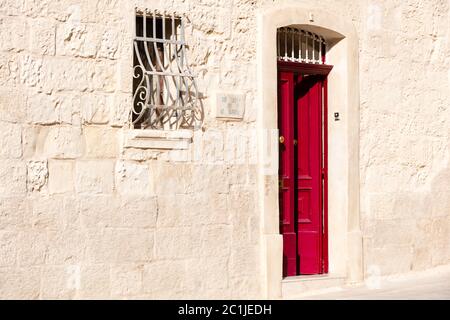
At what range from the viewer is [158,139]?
7.71 meters

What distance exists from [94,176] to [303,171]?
8.79ft

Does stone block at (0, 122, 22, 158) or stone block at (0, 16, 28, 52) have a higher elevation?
stone block at (0, 16, 28, 52)

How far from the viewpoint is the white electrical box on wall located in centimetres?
812

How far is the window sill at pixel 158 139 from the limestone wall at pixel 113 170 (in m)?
0.07

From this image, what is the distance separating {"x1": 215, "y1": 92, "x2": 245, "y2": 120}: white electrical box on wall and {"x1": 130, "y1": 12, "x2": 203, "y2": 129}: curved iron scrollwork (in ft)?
0.58

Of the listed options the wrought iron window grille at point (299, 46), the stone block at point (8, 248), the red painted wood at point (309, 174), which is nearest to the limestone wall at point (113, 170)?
the stone block at point (8, 248)

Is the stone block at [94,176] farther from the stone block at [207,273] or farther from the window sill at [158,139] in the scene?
the stone block at [207,273]

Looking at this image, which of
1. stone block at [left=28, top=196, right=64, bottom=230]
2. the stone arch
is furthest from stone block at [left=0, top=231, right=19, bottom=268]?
the stone arch

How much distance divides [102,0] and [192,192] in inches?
73.5

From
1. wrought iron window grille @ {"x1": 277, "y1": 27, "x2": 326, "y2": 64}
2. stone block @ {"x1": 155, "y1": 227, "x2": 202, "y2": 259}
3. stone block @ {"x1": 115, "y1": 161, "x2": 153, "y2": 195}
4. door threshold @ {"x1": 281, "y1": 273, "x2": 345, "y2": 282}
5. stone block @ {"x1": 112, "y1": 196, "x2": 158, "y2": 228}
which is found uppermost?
wrought iron window grille @ {"x1": 277, "y1": 27, "x2": 326, "y2": 64}

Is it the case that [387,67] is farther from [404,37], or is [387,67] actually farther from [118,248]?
[118,248]

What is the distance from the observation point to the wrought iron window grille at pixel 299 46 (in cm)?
895

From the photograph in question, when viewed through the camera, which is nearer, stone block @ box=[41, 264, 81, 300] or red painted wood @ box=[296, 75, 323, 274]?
stone block @ box=[41, 264, 81, 300]

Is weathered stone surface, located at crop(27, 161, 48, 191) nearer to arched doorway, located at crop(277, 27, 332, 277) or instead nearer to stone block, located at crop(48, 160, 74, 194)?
stone block, located at crop(48, 160, 74, 194)
